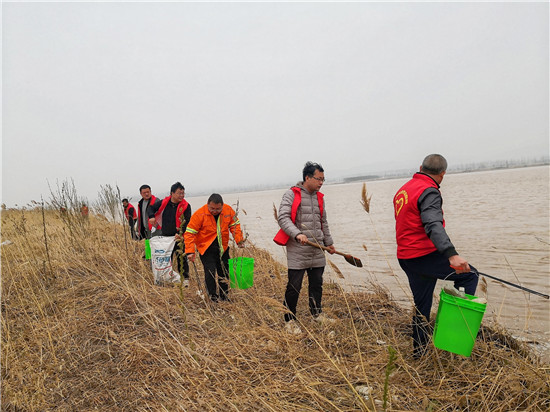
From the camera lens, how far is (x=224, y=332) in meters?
2.71

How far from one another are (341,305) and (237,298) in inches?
53.1

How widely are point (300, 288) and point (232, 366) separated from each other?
105cm

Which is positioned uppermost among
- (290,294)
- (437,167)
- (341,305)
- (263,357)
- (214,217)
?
(437,167)

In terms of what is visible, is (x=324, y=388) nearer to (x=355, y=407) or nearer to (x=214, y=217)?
(x=355, y=407)

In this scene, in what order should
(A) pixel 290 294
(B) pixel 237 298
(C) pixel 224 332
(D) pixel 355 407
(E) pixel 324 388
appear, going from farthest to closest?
(B) pixel 237 298, (A) pixel 290 294, (C) pixel 224 332, (E) pixel 324 388, (D) pixel 355 407

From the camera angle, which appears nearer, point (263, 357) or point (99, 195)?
point (263, 357)

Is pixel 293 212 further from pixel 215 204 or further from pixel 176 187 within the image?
pixel 176 187

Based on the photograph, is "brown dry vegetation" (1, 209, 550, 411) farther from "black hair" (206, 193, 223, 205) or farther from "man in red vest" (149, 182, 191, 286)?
"man in red vest" (149, 182, 191, 286)

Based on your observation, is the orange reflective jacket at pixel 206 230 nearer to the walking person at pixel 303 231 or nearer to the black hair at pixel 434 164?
the walking person at pixel 303 231

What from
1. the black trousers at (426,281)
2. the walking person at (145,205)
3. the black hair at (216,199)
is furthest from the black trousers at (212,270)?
the black trousers at (426,281)

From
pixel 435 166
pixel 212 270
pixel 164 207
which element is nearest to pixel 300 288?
pixel 212 270

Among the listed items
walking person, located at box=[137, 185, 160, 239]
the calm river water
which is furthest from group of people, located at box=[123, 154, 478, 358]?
walking person, located at box=[137, 185, 160, 239]

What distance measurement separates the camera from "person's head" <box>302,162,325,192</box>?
313cm

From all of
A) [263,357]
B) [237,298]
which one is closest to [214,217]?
[237,298]
